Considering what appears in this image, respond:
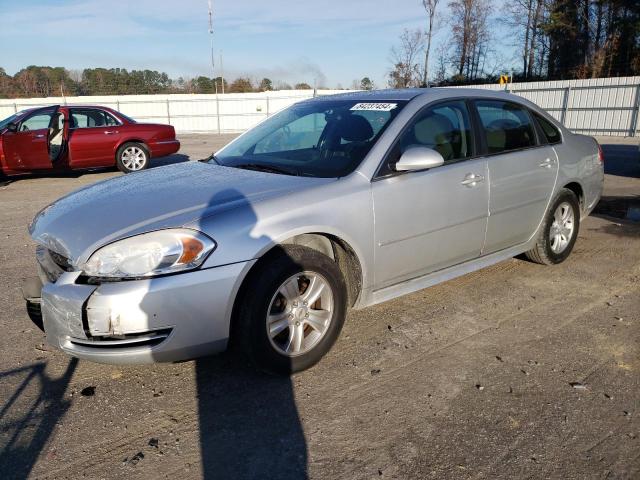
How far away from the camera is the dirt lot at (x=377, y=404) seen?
7.37 ft

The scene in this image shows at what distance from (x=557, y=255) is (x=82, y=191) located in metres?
4.04

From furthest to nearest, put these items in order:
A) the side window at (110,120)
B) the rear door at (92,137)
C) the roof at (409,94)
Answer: the side window at (110,120) < the rear door at (92,137) < the roof at (409,94)

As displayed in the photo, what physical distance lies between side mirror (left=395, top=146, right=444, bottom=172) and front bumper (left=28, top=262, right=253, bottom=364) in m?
1.20

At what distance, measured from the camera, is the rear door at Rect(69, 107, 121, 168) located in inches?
414

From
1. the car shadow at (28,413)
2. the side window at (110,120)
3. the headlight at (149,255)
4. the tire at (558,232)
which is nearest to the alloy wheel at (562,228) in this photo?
the tire at (558,232)

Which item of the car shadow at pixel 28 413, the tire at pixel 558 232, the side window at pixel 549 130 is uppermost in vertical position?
the side window at pixel 549 130

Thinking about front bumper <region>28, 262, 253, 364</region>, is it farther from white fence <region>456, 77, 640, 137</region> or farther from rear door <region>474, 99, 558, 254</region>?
white fence <region>456, 77, 640, 137</region>

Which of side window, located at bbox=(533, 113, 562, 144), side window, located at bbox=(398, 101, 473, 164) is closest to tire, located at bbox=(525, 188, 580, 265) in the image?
side window, located at bbox=(533, 113, 562, 144)

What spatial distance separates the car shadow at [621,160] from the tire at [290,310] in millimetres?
9970

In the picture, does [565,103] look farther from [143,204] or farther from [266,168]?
[143,204]

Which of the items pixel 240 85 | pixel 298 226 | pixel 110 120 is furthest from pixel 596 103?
pixel 240 85

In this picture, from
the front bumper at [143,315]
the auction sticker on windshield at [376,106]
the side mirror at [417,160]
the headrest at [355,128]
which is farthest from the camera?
the auction sticker on windshield at [376,106]

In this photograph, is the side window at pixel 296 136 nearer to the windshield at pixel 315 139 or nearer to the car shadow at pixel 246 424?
the windshield at pixel 315 139

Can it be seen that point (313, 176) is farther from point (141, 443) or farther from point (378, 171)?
point (141, 443)
